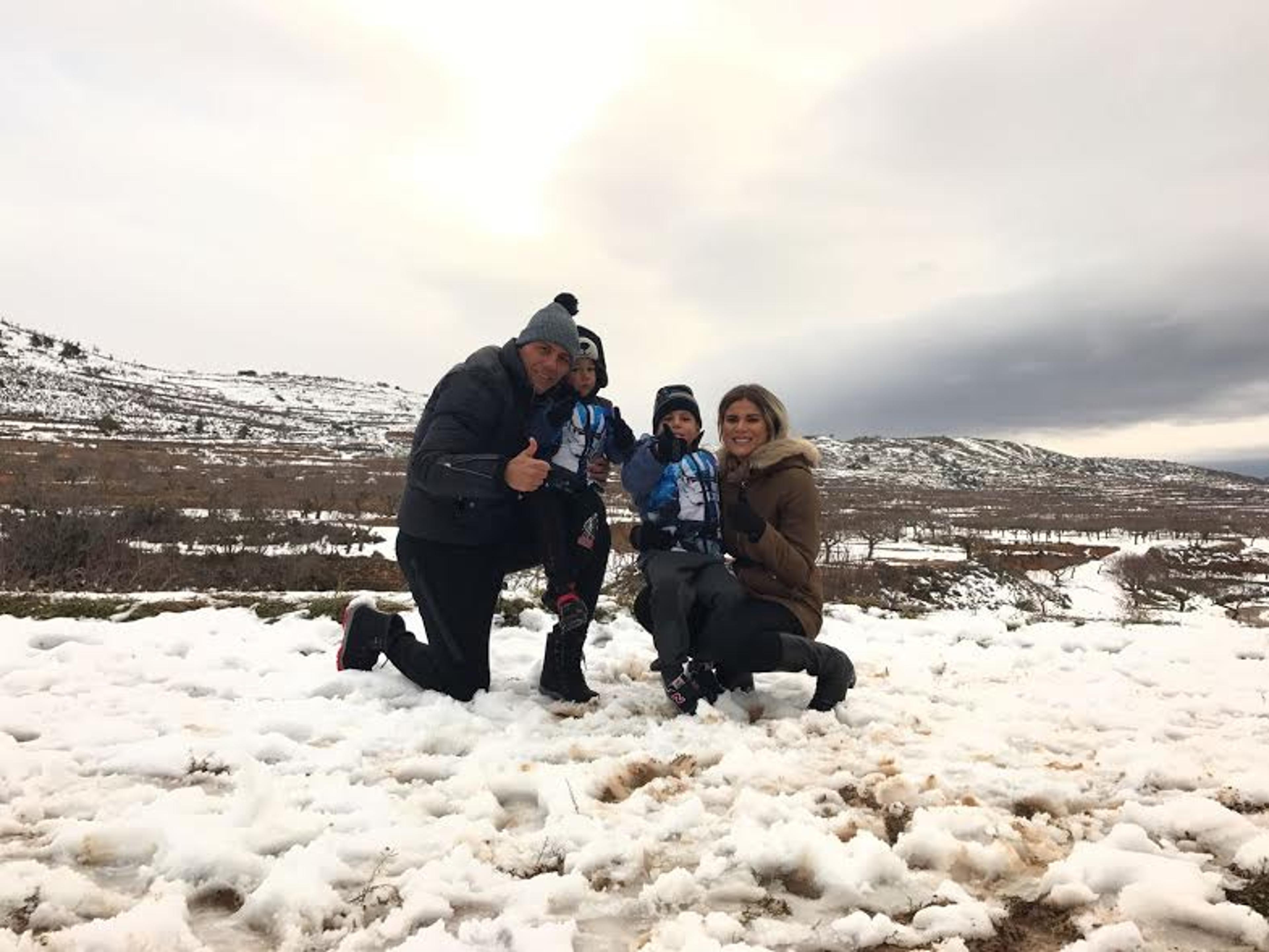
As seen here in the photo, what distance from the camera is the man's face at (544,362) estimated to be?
14.8 feet

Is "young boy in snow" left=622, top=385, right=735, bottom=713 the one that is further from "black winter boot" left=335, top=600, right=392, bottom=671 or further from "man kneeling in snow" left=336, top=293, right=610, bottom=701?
"black winter boot" left=335, top=600, right=392, bottom=671

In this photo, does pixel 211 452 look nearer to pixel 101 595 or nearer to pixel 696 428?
pixel 101 595

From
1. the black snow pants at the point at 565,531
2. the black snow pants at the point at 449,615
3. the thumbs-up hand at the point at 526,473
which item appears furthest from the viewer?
the black snow pants at the point at 565,531

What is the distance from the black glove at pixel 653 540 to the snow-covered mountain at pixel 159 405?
186 feet

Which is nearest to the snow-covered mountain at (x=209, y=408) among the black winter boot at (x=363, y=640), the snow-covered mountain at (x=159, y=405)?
the snow-covered mountain at (x=159, y=405)

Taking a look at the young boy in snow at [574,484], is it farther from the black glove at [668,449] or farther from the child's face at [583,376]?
the black glove at [668,449]

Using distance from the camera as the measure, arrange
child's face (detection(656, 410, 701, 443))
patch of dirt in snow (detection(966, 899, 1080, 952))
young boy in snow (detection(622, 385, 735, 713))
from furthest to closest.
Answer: child's face (detection(656, 410, 701, 443)) → young boy in snow (detection(622, 385, 735, 713)) → patch of dirt in snow (detection(966, 899, 1080, 952))

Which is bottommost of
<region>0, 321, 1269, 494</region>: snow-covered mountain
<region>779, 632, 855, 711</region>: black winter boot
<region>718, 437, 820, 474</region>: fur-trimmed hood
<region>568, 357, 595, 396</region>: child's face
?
<region>779, 632, 855, 711</region>: black winter boot

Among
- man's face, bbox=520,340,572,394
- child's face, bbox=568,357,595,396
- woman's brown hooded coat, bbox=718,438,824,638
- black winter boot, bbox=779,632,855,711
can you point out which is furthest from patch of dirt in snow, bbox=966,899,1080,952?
child's face, bbox=568,357,595,396

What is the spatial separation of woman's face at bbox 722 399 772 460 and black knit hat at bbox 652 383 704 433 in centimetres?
21

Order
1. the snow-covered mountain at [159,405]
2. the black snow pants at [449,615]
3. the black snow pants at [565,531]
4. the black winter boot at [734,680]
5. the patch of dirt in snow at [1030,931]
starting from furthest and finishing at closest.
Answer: the snow-covered mountain at [159,405] → the black winter boot at [734,680] → the black snow pants at [565,531] → the black snow pants at [449,615] → the patch of dirt in snow at [1030,931]

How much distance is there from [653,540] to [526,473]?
1088mm

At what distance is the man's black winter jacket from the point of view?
4.30m

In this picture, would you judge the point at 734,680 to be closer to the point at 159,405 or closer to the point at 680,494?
the point at 680,494
